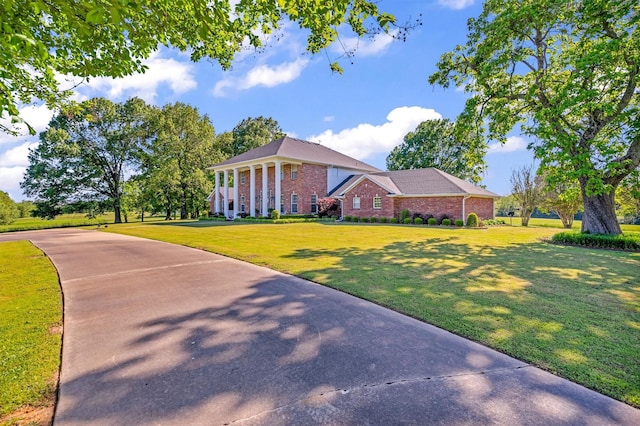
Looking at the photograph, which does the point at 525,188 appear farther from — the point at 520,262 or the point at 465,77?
the point at 520,262

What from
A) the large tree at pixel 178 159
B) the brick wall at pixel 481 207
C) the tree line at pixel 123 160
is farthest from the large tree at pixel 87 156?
→ the brick wall at pixel 481 207

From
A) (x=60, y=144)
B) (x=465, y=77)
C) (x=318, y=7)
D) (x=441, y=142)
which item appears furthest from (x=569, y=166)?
(x=60, y=144)

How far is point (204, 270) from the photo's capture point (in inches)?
289

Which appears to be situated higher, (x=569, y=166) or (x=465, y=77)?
(x=465, y=77)

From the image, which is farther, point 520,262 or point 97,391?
point 520,262

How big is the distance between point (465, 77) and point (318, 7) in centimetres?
1472

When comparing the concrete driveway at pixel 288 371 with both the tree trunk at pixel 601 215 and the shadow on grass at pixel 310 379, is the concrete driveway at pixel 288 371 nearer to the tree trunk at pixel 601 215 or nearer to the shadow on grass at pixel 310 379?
the shadow on grass at pixel 310 379

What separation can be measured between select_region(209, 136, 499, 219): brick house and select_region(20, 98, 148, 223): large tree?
10954mm

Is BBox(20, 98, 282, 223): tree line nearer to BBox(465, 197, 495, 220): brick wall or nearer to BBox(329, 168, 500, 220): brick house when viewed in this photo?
BBox(329, 168, 500, 220): brick house

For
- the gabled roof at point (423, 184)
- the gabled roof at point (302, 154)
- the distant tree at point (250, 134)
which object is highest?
the distant tree at point (250, 134)

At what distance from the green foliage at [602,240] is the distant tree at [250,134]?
4237 cm

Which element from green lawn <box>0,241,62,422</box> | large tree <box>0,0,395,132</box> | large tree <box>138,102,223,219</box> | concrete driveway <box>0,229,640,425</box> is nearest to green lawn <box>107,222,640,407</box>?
concrete driveway <box>0,229,640,425</box>

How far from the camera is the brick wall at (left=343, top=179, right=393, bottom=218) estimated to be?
1015 inches

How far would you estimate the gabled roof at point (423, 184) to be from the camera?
23.6 m
